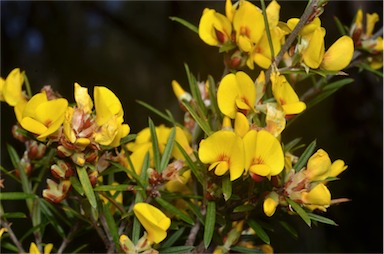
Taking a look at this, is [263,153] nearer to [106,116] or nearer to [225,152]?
[225,152]

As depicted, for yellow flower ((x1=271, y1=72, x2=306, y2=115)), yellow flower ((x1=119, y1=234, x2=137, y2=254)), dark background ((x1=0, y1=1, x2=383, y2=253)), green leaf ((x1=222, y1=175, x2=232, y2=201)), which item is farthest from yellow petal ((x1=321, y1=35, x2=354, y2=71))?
dark background ((x1=0, y1=1, x2=383, y2=253))

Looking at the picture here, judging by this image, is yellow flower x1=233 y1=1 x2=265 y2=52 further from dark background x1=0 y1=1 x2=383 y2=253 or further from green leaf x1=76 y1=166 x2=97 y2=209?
dark background x1=0 y1=1 x2=383 y2=253

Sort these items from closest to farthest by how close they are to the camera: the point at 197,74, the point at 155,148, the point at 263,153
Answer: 1. the point at 263,153
2. the point at 155,148
3. the point at 197,74

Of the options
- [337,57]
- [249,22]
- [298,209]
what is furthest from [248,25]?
[298,209]

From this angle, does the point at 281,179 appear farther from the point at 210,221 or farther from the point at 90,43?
the point at 90,43

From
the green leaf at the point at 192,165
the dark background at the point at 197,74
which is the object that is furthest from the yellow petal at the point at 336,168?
the dark background at the point at 197,74
